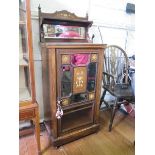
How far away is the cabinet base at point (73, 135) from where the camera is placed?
1.64 metres

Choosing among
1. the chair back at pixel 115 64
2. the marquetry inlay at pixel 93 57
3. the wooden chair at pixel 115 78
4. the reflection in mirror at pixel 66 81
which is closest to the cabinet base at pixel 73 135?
the wooden chair at pixel 115 78

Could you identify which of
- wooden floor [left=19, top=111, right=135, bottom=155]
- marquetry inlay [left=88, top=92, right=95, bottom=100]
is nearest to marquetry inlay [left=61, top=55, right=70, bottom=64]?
marquetry inlay [left=88, top=92, right=95, bottom=100]

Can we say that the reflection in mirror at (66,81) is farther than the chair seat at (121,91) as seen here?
No

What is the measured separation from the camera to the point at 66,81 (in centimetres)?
154

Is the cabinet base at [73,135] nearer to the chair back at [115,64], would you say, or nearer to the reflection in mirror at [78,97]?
the reflection in mirror at [78,97]

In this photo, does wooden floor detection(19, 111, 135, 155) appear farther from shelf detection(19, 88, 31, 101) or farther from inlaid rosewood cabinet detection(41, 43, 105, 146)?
shelf detection(19, 88, 31, 101)

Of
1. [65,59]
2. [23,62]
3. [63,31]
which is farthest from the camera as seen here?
[63,31]

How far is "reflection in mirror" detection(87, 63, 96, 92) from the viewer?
165 centimetres

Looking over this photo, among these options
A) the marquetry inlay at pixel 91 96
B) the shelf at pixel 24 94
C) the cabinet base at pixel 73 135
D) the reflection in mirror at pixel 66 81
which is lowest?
the cabinet base at pixel 73 135

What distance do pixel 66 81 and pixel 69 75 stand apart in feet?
0.21

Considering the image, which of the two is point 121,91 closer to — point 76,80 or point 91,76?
point 91,76

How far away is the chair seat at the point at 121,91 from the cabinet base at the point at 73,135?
43 cm

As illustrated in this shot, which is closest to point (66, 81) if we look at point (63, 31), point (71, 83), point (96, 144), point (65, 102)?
point (71, 83)
